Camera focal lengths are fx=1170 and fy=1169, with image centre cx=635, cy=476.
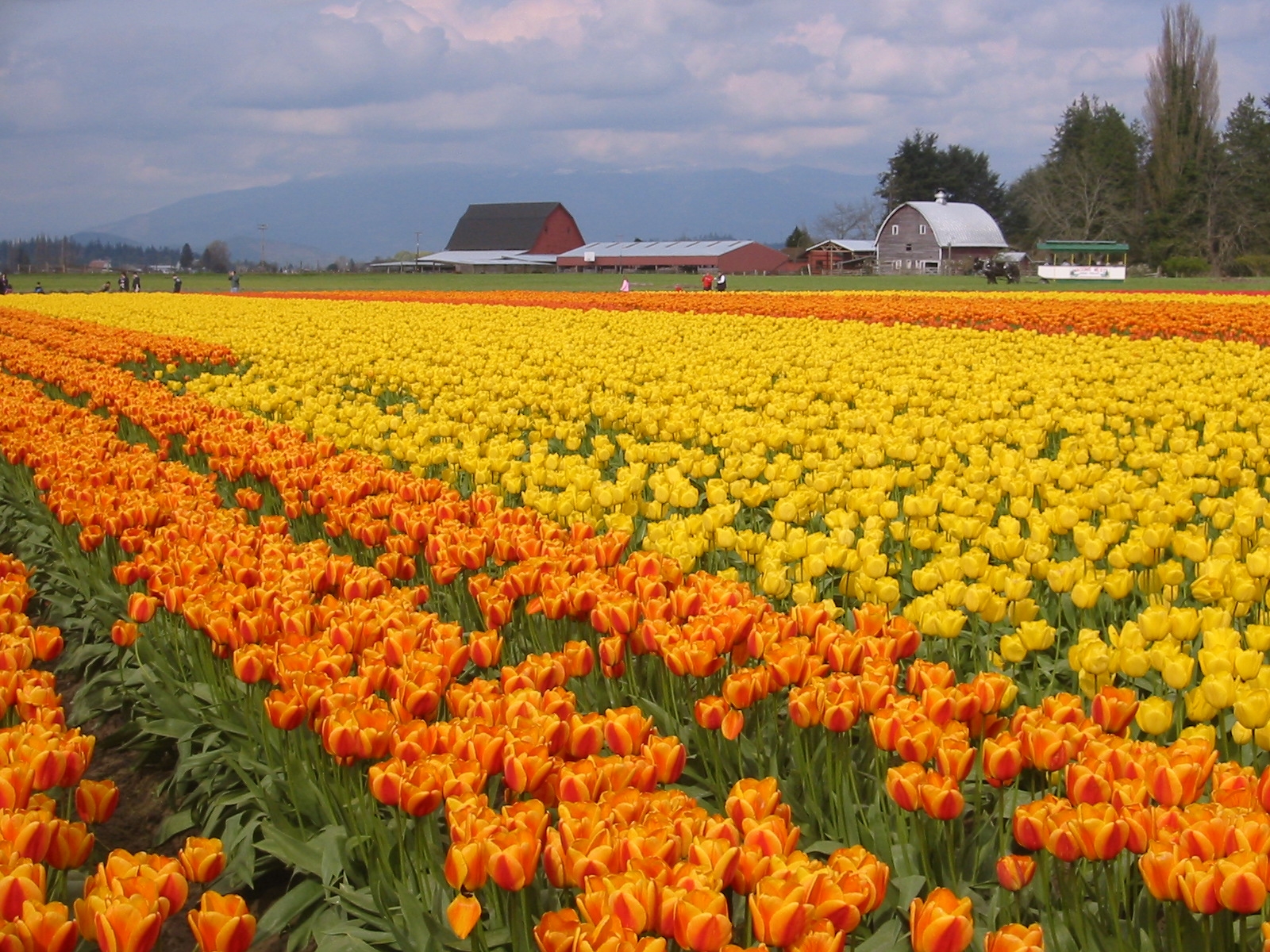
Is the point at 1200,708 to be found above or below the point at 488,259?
below

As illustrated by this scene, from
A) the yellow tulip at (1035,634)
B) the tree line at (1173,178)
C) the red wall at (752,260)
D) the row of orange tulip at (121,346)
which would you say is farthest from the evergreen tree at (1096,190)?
the yellow tulip at (1035,634)

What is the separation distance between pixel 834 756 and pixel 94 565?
3.84m

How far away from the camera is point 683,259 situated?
313ft

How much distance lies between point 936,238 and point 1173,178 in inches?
600

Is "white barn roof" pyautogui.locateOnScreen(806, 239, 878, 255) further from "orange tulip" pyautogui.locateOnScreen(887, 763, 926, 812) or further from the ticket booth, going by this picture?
"orange tulip" pyautogui.locateOnScreen(887, 763, 926, 812)

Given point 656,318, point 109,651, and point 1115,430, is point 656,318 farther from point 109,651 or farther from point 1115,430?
point 109,651

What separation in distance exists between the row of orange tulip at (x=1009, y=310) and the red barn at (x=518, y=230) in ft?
298

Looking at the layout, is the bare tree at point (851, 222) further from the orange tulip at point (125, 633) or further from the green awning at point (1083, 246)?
the orange tulip at point (125, 633)

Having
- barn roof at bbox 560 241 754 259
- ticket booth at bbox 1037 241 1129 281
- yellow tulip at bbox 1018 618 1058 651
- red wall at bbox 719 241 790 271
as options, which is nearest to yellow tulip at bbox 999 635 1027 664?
yellow tulip at bbox 1018 618 1058 651

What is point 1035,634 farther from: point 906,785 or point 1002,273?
point 1002,273

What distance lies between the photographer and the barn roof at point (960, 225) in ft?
267

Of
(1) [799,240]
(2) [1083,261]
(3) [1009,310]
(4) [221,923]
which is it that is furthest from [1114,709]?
(1) [799,240]

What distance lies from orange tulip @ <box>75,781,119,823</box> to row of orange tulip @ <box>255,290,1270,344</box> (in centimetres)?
1441

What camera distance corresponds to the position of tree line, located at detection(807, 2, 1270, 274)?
70938 mm
